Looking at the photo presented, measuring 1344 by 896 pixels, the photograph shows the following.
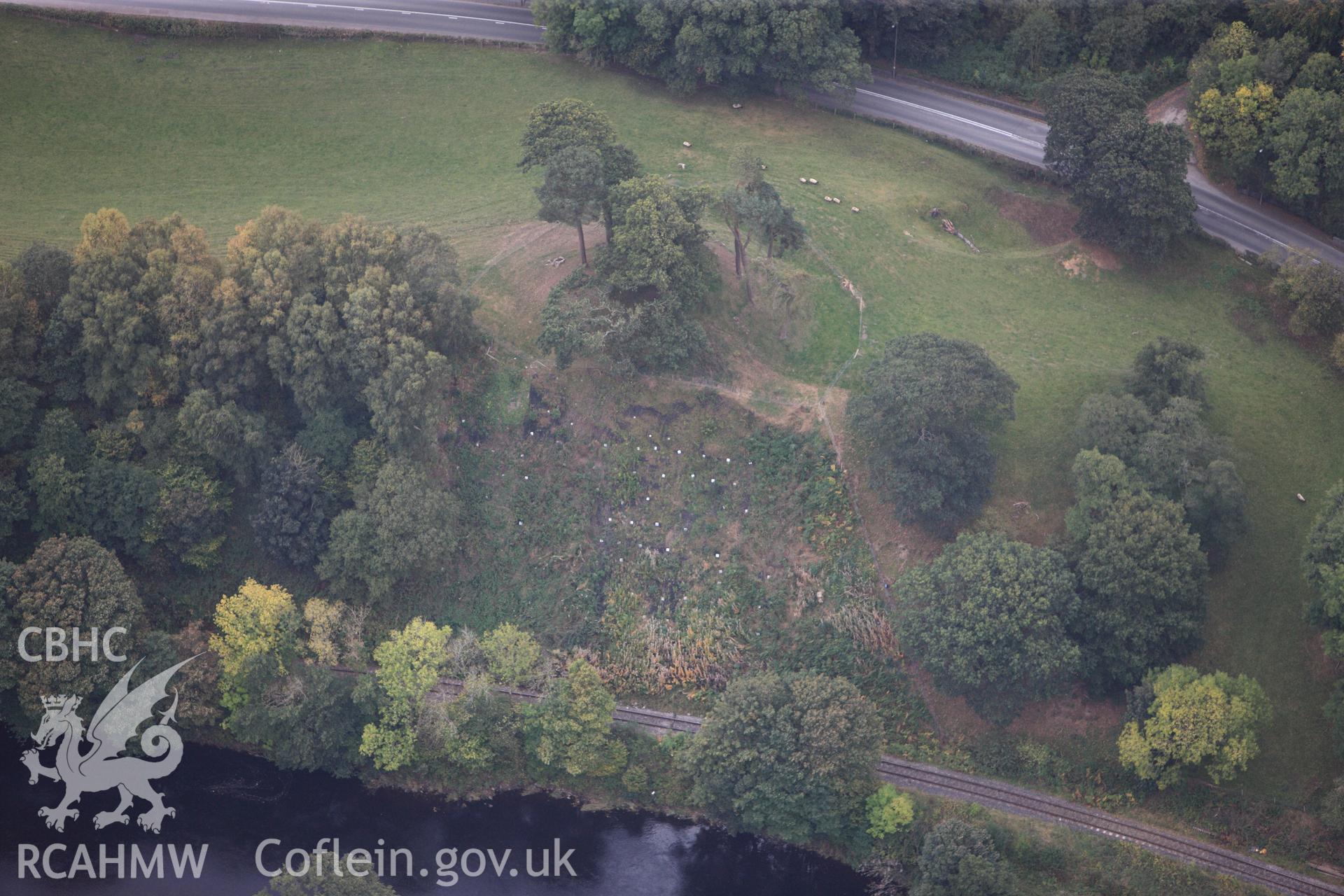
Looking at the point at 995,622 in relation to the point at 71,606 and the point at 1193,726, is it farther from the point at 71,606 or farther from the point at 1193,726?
the point at 71,606

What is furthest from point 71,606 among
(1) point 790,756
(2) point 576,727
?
(1) point 790,756

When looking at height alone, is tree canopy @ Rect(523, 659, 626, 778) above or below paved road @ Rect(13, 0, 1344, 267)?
below

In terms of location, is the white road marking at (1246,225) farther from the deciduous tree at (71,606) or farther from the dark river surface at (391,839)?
the deciduous tree at (71,606)

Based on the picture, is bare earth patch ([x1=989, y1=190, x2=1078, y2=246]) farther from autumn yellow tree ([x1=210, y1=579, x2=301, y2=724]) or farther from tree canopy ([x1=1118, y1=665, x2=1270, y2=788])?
autumn yellow tree ([x1=210, y1=579, x2=301, y2=724])

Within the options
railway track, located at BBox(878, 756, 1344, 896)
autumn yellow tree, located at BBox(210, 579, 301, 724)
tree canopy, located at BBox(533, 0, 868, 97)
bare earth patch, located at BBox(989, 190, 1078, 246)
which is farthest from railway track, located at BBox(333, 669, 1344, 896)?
tree canopy, located at BBox(533, 0, 868, 97)

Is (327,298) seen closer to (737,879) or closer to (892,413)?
(892,413)

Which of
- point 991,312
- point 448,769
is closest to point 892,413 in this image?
point 991,312

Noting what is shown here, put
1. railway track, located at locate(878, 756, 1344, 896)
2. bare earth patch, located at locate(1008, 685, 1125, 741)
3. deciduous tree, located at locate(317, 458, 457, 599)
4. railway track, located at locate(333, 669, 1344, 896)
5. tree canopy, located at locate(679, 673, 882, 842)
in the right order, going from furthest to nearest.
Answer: deciduous tree, located at locate(317, 458, 457, 599) < bare earth patch, located at locate(1008, 685, 1125, 741) < tree canopy, located at locate(679, 673, 882, 842) < railway track, located at locate(333, 669, 1344, 896) < railway track, located at locate(878, 756, 1344, 896)
